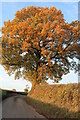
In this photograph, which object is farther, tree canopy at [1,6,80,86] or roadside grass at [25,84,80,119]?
tree canopy at [1,6,80,86]

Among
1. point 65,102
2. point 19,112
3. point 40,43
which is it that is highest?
point 40,43

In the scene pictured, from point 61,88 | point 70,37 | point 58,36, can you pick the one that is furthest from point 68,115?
point 70,37

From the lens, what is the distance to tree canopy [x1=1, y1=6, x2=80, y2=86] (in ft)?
92.0

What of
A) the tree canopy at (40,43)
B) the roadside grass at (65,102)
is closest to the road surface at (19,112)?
the roadside grass at (65,102)

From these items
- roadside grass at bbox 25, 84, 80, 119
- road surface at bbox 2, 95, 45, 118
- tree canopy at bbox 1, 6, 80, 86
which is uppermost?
tree canopy at bbox 1, 6, 80, 86

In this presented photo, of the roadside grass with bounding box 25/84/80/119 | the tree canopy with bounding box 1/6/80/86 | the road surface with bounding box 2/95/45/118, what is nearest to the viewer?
the roadside grass with bounding box 25/84/80/119

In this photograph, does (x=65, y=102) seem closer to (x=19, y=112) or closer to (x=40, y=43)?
(x=19, y=112)

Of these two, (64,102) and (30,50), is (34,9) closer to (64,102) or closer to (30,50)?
(30,50)

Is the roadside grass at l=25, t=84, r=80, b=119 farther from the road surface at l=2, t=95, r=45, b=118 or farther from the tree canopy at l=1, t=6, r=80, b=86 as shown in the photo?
the tree canopy at l=1, t=6, r=80, b=86

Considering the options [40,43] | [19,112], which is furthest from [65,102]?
[40,43]

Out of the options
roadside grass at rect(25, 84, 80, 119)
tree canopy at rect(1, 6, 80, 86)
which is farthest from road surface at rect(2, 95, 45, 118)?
tree canopy at rect(1, 6, 80, 86)

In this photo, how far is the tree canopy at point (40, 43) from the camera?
2805 cm

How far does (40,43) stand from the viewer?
29578 millimetres

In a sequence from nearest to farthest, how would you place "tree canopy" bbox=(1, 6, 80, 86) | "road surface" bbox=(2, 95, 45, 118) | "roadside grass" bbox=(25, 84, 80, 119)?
"roadside grass" bbox=(25, 84, 80, 119) < "road surface" bbox=(2, 95, 45, 118) < "tree canopy" bbox=(1, 6, 80, 86)
